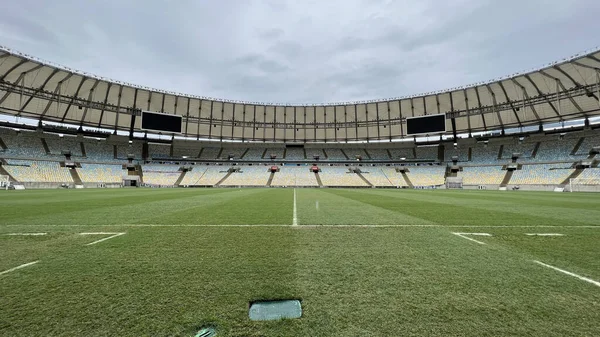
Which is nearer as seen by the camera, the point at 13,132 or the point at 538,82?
the point at 538,82

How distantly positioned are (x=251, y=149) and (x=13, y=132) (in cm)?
3581

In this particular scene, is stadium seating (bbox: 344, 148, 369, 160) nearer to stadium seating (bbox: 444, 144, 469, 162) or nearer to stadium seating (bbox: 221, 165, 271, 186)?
stadium seating (bbox: 444, 144, 469, 162)

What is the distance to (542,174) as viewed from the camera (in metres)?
36.9

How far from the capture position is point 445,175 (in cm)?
4741

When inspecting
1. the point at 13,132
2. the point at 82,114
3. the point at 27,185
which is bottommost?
the point at 27,185

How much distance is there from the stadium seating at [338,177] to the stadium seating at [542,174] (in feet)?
70.7

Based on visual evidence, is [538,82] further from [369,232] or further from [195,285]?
[195,285]

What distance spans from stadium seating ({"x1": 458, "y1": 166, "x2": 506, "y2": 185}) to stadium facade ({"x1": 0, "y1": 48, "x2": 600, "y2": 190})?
0.30m

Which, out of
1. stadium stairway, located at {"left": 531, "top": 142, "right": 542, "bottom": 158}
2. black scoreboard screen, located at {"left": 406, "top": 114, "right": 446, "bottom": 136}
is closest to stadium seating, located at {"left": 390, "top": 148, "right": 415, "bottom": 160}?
black scoreboard screen, located at {"left": 406, "top": 114, "right": 446, "bottom": 136}

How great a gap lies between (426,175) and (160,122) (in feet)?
153

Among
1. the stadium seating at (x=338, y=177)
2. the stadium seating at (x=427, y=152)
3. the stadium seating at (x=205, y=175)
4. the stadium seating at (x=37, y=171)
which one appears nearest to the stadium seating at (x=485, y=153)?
the stadium seating at (x=427, y=152)

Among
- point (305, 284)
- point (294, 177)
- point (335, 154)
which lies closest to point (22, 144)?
point (294, 177)

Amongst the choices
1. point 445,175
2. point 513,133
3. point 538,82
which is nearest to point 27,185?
point 445,175

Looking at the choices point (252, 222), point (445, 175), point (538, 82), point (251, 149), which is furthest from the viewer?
point (251, 149)
